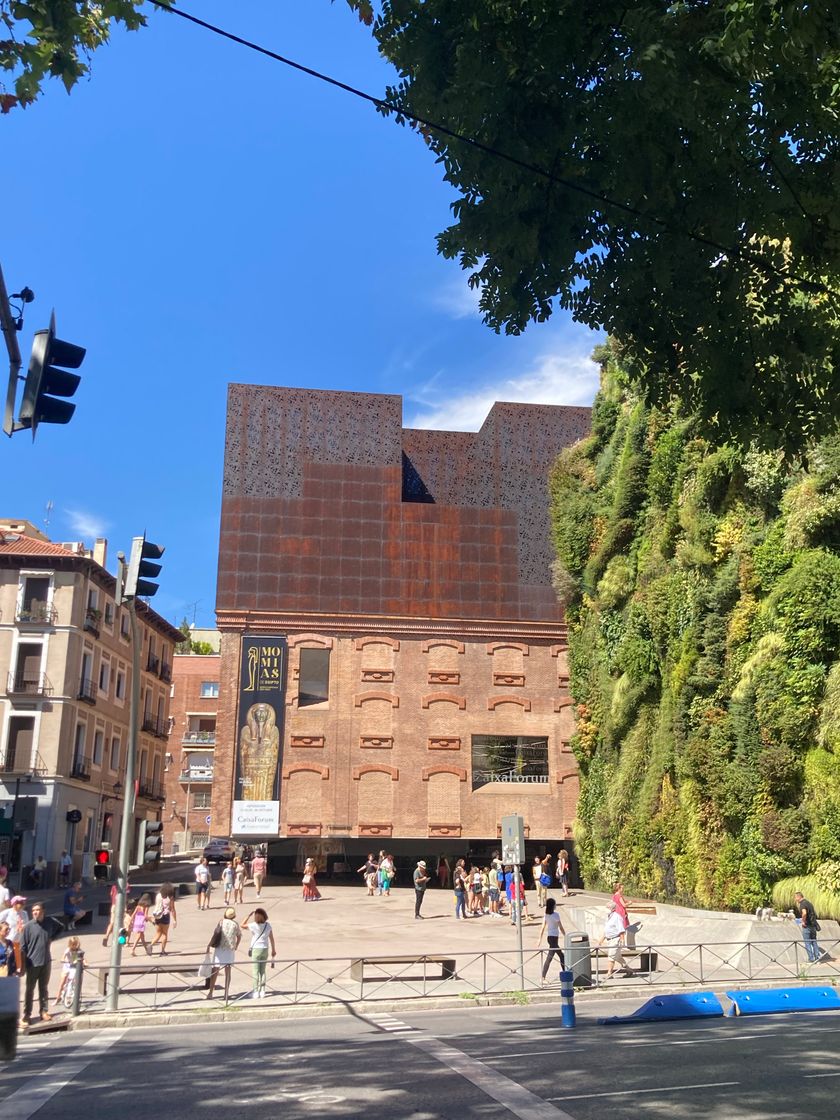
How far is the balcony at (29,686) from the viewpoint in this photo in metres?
44.8

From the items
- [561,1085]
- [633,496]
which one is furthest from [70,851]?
[561,1085]

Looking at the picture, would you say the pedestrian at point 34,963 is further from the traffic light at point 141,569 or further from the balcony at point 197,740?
the balcony at point 197,740

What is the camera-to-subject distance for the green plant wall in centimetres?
2656

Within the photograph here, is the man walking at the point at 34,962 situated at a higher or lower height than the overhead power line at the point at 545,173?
lower

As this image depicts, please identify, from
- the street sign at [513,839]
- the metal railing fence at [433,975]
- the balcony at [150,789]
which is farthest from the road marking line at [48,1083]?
the balcony at [150,789]

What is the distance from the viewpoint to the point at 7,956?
1542cm

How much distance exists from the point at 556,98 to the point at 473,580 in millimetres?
39221

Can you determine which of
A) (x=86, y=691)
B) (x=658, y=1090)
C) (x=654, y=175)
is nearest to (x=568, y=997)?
(x=658, y=1090)

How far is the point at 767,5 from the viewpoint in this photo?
6.29 m

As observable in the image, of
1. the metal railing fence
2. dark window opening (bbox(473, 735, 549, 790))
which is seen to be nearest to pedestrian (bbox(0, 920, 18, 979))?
the metal railing fence

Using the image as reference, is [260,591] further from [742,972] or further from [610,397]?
[742,972]

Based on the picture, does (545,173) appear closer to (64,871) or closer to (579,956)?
(579,956)

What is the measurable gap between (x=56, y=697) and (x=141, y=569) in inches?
1265

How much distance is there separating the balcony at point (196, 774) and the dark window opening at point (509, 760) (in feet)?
141
